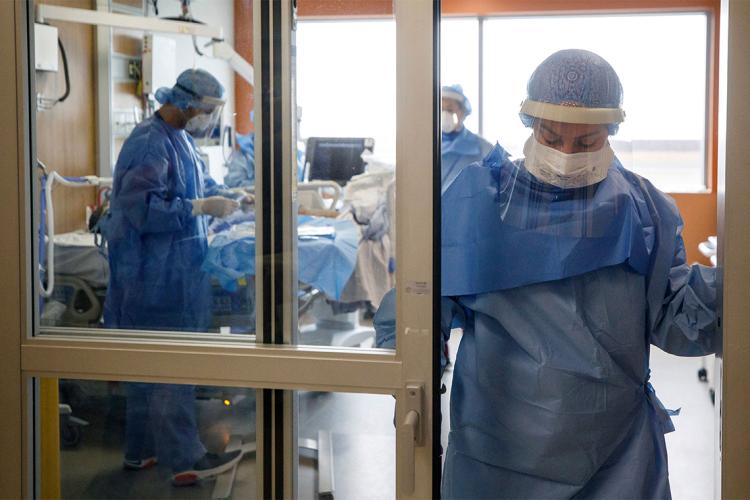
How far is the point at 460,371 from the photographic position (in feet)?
4.95

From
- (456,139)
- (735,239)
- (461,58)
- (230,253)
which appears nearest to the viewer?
(735,239)

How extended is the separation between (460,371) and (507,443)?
15 centimetres

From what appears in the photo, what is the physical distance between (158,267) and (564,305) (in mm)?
761

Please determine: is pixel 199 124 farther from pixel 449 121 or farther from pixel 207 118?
pixel 449 121

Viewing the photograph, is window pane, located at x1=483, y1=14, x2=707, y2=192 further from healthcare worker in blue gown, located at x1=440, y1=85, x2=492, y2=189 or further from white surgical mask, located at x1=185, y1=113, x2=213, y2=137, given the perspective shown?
white surgical mask, located at x1=185, y1=113, x2=213, y2=137

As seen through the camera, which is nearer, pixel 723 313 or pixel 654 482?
pixel 723 313

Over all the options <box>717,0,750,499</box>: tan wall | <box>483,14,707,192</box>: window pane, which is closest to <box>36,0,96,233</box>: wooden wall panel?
<box>483,14,707,192</box>: window pane

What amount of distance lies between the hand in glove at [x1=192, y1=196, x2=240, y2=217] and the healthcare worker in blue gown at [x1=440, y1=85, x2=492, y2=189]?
387 mm

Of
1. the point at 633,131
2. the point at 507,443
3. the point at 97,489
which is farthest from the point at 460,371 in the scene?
the point at 97,489

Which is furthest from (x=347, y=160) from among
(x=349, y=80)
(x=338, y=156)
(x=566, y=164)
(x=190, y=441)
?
(x=190, y=441)

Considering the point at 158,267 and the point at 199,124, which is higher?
the point at 199,124

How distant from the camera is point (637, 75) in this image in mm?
1387

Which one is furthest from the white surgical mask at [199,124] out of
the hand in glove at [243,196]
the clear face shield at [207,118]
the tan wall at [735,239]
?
the tan wall at [735,239]

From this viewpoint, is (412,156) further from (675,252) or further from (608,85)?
(675,252)
